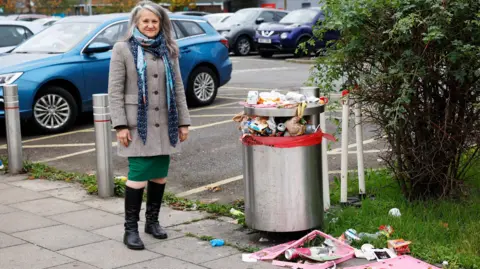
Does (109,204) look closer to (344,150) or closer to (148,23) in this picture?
(148,23)

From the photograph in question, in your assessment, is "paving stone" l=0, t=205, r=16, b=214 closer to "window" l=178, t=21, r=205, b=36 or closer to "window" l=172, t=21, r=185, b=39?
"window" l=172, t=21, r=185, b=39

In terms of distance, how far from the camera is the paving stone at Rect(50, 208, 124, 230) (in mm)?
6402

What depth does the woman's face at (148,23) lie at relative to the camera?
568cm

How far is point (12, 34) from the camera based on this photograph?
15000 millimetres

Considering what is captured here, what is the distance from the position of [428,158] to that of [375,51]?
38.3 inches

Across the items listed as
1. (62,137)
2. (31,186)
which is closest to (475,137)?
(31,186)

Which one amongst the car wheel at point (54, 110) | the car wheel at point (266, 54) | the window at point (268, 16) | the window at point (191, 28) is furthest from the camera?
the window at point (268, 16)

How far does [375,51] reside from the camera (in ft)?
19.9

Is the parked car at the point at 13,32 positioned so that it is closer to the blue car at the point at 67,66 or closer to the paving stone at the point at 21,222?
the blue car at the point at 67,66

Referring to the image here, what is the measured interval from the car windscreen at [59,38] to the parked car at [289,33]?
12.9 meters

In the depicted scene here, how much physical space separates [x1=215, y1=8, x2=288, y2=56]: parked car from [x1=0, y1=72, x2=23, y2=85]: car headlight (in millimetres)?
16737

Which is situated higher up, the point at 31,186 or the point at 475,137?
the point at 475,137

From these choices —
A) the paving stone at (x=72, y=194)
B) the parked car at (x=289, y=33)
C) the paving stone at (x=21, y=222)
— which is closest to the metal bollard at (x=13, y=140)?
the paving stone at (x=72, y=194)

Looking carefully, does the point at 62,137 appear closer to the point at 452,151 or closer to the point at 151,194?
the point at 151,194
